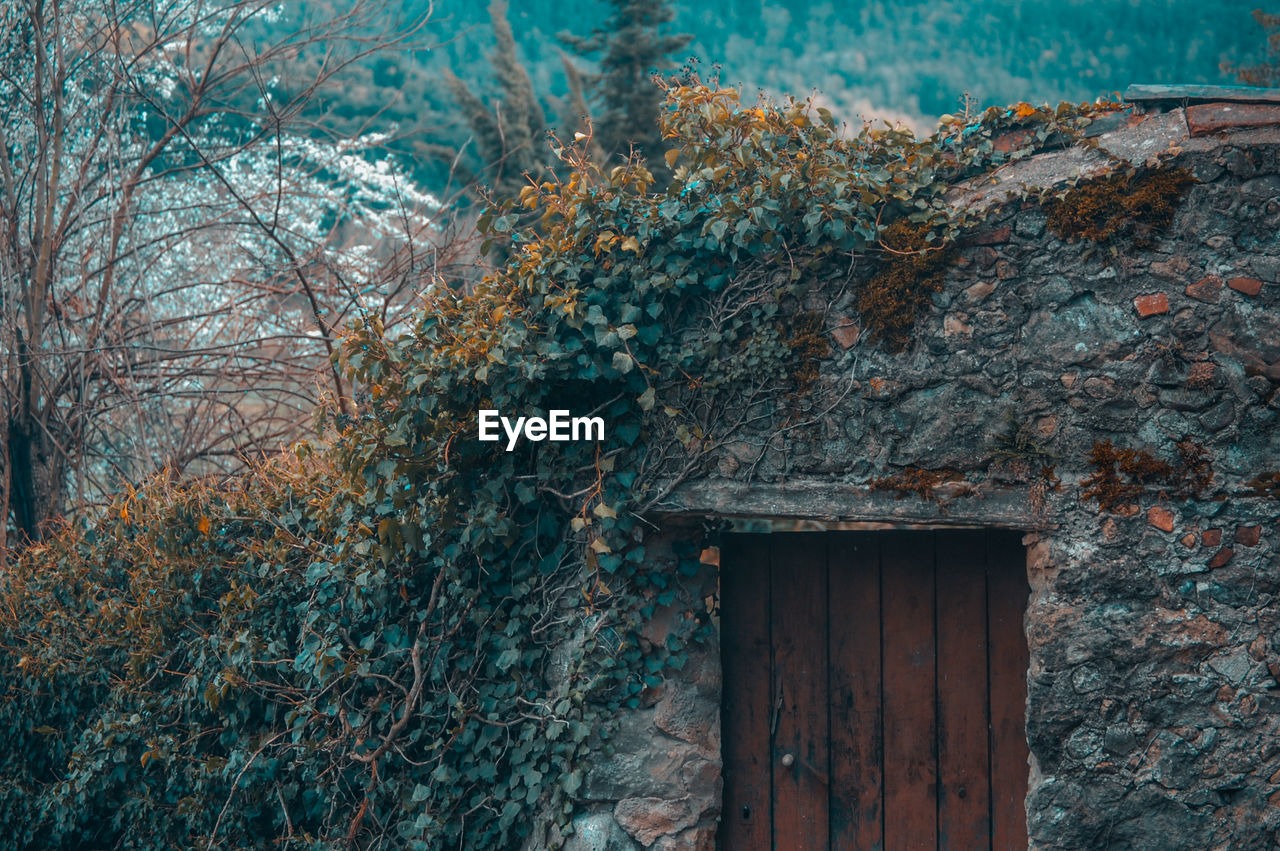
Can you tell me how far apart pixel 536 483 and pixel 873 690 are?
1469mm

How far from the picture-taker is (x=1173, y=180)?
274cm

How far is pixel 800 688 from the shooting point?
3438 mm

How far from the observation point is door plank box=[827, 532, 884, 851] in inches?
131

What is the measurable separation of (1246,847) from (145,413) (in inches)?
242

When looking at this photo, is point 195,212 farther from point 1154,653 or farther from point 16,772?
point 1154,653

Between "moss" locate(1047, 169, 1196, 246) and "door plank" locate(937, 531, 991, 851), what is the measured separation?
1106 millimetres

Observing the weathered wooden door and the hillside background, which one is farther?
the hillside background

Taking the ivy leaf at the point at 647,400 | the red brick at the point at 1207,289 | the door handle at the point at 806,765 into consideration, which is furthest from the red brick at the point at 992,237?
the door handle at the point at 806,765

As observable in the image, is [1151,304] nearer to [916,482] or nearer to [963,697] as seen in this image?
[916,482]

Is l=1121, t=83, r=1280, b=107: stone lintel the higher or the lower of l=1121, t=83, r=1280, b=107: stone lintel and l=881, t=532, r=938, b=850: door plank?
the higher

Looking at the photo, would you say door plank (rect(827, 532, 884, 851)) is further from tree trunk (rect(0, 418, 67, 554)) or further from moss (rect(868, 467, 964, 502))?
tree trunk (rect(0, 418, 67, 554))

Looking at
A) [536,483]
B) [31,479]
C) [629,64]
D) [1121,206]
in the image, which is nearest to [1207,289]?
[1121,206]

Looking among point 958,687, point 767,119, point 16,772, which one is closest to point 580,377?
point 767,119

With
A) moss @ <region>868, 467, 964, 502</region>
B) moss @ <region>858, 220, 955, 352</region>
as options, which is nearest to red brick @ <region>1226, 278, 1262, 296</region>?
moss @ <region>858, 220, 955, 352</region>
